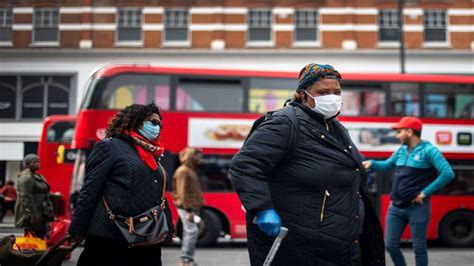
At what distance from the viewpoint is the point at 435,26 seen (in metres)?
23.9

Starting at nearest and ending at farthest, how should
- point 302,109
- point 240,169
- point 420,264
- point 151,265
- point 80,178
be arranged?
point 240,169 < point 302,109 < point 151,265 < point 420,264 < point 80,178

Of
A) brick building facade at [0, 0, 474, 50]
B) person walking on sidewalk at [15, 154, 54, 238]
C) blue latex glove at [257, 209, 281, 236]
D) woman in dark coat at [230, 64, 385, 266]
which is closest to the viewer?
blue latex glove at [257, 209, 281, 236]

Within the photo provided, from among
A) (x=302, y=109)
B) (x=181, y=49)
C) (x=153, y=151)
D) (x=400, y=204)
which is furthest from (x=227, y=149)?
(x=181, y=49)

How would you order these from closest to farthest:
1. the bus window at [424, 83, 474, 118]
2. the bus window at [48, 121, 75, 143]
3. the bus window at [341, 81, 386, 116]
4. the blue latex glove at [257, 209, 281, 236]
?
the blue latex glove at [257, 209, 281, 236]
the bus window at [341, 81, 386, 116]
the bus window at [424, 83, 474, 118]
the bus window at [48, 121, 75, 143]

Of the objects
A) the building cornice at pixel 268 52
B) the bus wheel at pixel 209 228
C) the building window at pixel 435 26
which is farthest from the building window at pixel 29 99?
the building window at pixel 435 26

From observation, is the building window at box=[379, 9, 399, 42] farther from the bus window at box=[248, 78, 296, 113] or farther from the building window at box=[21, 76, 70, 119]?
the building window at box=[21, 76, 70, 119]

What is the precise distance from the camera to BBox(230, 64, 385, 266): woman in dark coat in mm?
3057

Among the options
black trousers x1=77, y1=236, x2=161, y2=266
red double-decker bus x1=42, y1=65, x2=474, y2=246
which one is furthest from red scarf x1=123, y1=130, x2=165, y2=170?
red double-decker bus x1=42, y1=65, x2=474, y2=246

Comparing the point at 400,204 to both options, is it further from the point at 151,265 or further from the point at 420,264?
the point at 151,265

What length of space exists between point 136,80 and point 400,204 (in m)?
7.53

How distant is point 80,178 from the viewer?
1152 cm

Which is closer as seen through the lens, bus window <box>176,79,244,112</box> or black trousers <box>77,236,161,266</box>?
black trousers <box>77,236,161,266</box>

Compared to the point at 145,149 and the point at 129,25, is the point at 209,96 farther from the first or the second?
the point at 129,25

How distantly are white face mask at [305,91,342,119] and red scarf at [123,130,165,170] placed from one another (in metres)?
1.47
